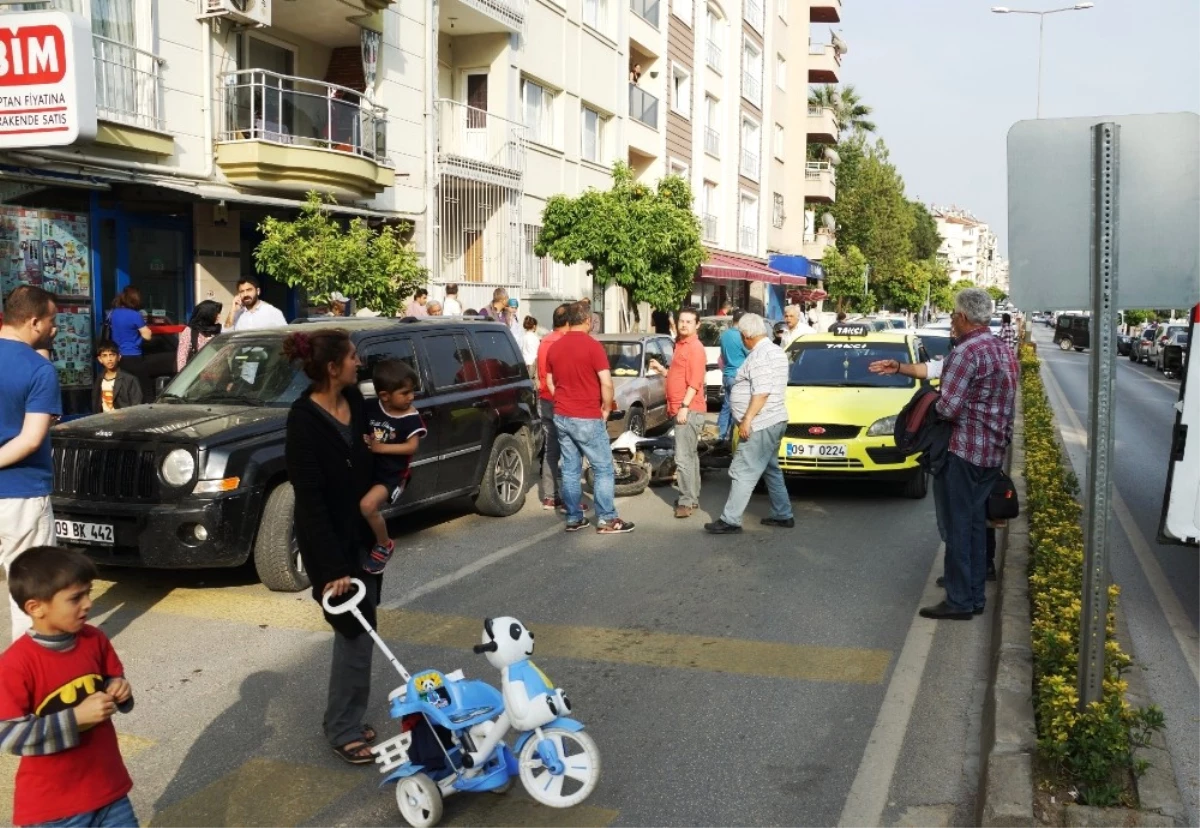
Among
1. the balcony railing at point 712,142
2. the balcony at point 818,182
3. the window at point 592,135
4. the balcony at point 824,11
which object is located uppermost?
the balcony at point 824,11

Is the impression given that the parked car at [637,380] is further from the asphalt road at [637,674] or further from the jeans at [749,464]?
the asphalt road at [637,674]

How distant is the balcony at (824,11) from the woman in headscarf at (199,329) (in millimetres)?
48213

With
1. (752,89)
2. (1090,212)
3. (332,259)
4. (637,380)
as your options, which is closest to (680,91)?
(752,89)

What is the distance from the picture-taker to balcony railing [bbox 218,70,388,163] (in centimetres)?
1534

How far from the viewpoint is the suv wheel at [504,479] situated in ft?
32.3

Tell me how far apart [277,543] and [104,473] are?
118 centimetres

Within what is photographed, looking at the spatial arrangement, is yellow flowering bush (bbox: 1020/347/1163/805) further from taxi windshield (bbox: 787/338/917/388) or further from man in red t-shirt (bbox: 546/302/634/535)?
taxi windshield (bbox: 787/338/917/388)

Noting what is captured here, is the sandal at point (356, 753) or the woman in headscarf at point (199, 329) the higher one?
the woman in headscarf at point (199, 329)

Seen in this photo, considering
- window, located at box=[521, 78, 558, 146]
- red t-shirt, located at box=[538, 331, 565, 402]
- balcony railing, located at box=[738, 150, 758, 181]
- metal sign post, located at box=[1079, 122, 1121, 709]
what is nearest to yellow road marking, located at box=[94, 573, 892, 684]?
metal sign post, located at box=[1079, 122, 1121, 709]

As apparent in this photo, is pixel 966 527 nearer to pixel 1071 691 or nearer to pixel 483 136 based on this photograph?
pixel 1071 691

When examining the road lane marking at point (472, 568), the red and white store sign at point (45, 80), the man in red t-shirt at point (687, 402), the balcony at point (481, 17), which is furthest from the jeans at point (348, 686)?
the balcony at point (481, 17)

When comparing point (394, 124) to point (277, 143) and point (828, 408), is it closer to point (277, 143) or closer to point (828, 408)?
point (277, 143)

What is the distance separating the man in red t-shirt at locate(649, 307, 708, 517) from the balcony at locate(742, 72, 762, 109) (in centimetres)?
3389

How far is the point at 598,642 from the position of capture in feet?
20.6
